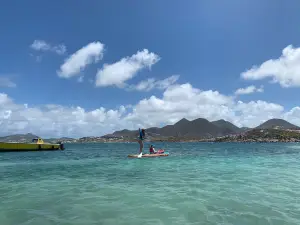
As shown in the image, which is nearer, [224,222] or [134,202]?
[224,222]

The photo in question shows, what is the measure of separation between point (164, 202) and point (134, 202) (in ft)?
5.19

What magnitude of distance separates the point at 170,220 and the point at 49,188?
10.9 m

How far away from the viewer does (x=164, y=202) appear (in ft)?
41.5

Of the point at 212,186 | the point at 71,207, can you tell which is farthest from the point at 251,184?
the point at 71,207

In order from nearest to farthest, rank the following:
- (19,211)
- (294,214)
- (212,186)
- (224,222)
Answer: (224,222), (294,214), (19,211), (212,186)

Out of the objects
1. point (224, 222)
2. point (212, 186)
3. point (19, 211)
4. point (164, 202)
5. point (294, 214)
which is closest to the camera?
point (224, 222)

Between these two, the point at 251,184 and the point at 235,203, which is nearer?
the point at 235,203

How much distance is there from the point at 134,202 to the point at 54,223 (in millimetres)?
4340

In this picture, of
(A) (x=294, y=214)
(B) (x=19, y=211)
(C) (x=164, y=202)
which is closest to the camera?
(A) (x=294, y=214)

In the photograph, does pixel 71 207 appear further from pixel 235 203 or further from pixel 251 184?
pixel 251 184

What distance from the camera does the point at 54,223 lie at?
9664mm

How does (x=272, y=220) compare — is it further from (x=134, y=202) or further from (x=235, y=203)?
(x=134, y=202)

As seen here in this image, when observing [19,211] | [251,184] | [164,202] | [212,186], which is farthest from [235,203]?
[19,211]

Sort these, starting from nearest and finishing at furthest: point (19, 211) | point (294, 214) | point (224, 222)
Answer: point (224, 222) < point (294, 214) < point (19, 211)
